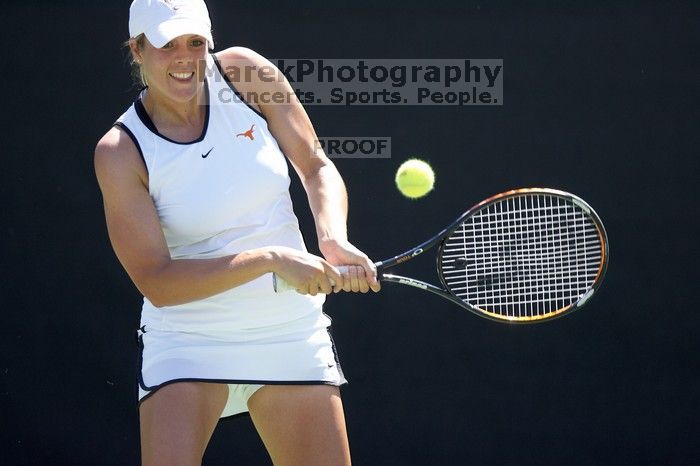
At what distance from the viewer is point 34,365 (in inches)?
153

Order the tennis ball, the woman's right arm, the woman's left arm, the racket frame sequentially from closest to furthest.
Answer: the woman's right arm
the woman's left arm
the racket frame
the tennis ball

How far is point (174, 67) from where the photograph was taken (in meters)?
2.60

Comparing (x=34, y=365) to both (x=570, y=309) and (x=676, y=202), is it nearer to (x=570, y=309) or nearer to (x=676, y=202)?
(x=570, y=309)

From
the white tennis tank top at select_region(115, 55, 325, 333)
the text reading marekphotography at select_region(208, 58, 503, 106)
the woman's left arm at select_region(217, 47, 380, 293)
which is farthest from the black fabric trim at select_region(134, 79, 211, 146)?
the text reading marekphotography at select_region(208, 58, 503, 106)

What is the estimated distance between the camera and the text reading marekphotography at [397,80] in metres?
3.79

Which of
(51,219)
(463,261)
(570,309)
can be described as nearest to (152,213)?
(463,261)

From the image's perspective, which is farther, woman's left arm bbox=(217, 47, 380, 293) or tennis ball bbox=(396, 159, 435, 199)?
tennis ball bbox=(396, 159, 435, 199)

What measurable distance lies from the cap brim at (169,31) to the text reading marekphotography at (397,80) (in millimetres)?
1230

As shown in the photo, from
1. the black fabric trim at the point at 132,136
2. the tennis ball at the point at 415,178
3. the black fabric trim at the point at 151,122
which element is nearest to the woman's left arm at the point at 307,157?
the black fabric trim at the point at 151,122

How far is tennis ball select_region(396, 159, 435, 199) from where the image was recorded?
12.4 ft

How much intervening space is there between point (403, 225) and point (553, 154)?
1.75 feet

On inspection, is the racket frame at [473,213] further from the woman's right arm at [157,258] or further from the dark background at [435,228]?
the dark background at [435,228]

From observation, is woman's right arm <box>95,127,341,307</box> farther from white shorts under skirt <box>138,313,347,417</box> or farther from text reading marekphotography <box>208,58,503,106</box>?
text reading marekphotography <box>208,58,503,106</box>

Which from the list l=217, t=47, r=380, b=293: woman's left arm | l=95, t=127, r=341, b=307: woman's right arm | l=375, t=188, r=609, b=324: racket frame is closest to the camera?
l=95, t=127, r=341, b=307: woman's right arm
